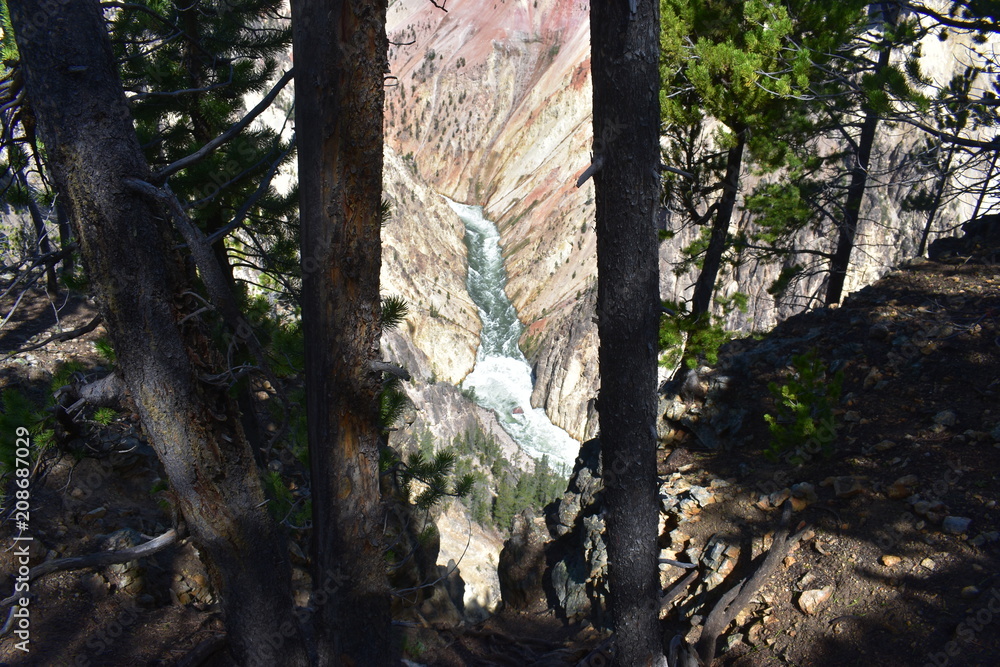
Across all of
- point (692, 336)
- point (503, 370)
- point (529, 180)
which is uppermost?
point (529, 180)

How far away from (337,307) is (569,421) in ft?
102

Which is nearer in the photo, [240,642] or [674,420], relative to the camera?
[240,642]

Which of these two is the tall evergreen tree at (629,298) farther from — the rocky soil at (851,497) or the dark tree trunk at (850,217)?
the dark tree trunk at (850,217)

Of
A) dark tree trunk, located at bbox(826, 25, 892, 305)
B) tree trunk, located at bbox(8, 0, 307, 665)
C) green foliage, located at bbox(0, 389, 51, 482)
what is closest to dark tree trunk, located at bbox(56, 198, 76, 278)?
tree trunk, located at bbox(8, 0, 307, 665)

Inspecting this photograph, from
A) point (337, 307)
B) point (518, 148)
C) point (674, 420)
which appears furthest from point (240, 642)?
point (518, 148)

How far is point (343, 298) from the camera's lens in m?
2.19

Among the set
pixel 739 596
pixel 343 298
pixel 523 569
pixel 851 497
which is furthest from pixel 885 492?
pixel 343 298

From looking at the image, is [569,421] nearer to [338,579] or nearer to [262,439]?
[262,439]

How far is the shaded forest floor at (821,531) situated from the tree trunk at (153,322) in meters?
0.58

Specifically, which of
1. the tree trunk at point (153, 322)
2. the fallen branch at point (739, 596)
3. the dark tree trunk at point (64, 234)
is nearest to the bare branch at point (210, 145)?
the tree trunk at point (153, 322)

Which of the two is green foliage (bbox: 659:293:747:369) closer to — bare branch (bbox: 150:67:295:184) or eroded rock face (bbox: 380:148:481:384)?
bare branch (bbox: 150:67:295:184)

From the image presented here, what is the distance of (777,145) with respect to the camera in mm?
6301

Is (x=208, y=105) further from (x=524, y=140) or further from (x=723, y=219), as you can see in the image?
(x=524, y=140)

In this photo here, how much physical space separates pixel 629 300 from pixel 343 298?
119 centimetres
